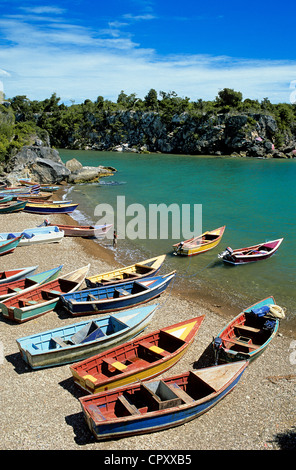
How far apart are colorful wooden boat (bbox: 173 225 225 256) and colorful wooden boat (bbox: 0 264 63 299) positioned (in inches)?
377

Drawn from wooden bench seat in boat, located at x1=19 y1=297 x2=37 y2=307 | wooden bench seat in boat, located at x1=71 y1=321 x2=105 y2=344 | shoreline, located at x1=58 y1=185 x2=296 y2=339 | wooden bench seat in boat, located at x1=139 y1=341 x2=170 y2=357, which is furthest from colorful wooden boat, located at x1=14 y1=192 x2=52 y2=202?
wooden bench seat in boat, located at x1=139 y1=341 x2=170 y2=357

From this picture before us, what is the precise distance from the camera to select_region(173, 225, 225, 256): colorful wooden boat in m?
25.5

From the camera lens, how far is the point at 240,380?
12.8 m

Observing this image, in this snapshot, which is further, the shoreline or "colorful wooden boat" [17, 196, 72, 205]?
"colorful wooden boat" [17, 196, 72, 205]

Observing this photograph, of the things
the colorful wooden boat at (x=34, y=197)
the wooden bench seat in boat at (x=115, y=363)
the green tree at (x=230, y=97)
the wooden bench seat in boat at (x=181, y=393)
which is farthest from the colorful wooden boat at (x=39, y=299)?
the green tree at (x=230, y=97)

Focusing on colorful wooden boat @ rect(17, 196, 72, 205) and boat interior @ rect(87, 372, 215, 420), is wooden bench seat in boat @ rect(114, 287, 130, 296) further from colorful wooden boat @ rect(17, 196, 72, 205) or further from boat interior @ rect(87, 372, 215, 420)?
colorful wooden boat @ rect(17, 196, 72, 205)

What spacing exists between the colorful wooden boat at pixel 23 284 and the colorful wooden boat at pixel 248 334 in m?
9.41

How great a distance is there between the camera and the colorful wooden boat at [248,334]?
42.9ft

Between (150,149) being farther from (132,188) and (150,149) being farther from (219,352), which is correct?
(219,352)

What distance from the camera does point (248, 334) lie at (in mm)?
14992

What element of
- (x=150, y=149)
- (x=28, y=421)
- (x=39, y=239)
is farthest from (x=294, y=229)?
(x=150, y=149)

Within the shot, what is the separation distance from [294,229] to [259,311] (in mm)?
20831
